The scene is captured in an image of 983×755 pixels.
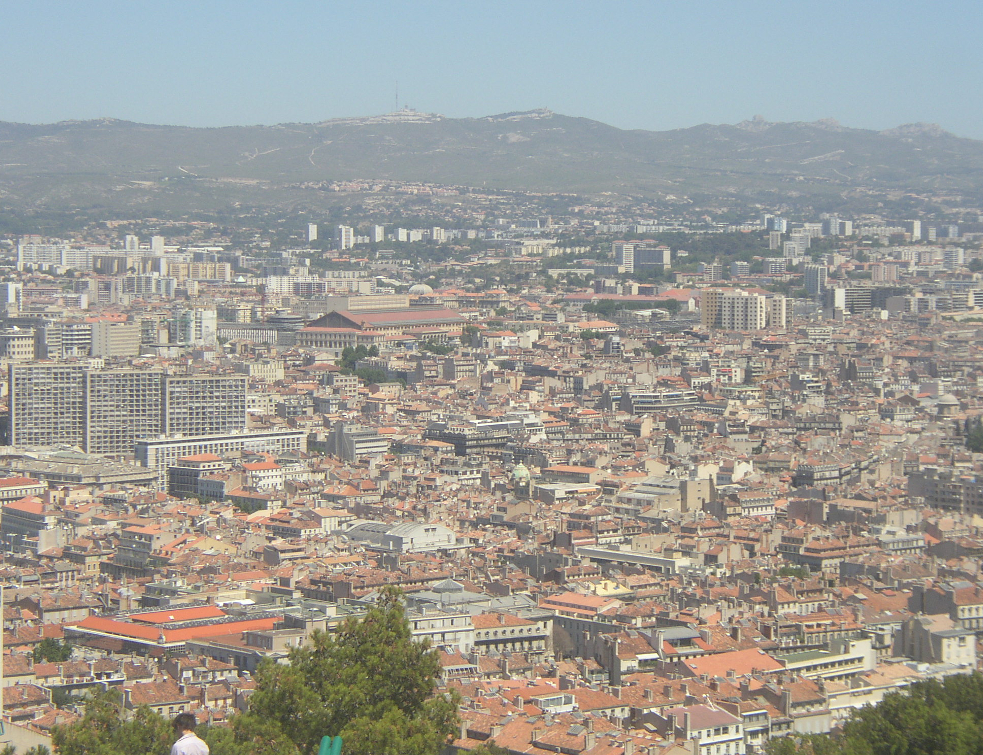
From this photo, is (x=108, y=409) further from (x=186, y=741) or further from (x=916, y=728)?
(x=186, y=741)

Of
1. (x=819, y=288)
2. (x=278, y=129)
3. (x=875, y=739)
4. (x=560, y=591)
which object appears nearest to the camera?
(x=875, y=739)

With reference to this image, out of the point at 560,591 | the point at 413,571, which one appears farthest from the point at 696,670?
the point at 413,571

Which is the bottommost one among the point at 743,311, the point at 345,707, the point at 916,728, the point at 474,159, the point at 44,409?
the point at 44,409

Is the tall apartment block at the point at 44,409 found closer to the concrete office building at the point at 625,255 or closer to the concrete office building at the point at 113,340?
the concrete office building at the point at 113,340

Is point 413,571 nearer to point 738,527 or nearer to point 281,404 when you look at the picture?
point 738,527

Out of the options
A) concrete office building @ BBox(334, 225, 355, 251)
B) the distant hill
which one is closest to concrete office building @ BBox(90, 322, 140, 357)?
concrete office building @ BBox(334, 225, 355, 251)

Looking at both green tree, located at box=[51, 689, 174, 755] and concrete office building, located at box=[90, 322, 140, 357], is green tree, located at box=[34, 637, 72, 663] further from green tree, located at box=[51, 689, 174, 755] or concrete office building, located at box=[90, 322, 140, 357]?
concrete office building, located at box=[90, 322, 140, 357]

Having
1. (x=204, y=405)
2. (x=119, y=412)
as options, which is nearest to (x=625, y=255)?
(x=204, y=405)
